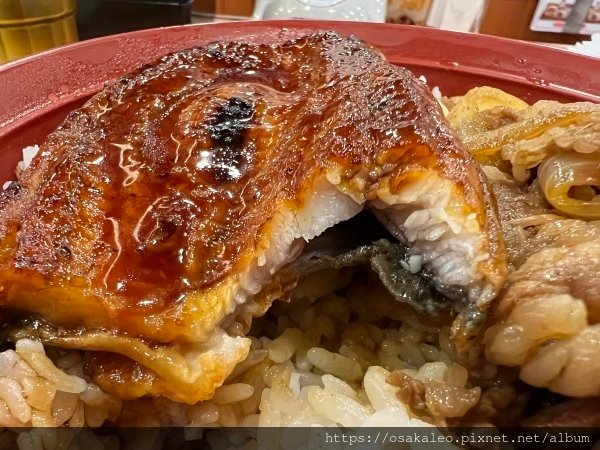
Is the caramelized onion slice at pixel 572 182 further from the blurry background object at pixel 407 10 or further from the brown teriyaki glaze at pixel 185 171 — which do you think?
the blurry background object at pixel 407 10

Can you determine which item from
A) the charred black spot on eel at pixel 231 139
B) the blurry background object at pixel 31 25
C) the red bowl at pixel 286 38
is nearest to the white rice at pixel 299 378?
the charred black spot on eel at pixel 231 139

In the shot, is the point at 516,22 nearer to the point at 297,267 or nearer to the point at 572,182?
the point at 572,182

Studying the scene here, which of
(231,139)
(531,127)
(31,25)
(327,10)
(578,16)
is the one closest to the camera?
(231,139)

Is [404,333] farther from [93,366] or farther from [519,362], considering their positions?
[93,366]

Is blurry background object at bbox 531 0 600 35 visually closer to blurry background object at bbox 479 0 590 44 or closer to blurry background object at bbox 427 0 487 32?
blurry background object at bbox 479 0 590 44

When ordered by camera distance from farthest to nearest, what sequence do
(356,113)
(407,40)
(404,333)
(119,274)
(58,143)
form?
(407,40) < (404,333) < (58,143) < (356,113) < (119,274)

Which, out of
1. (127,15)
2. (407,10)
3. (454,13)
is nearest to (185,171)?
(127,15)

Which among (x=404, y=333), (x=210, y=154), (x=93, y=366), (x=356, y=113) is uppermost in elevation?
(x=356, y=113)

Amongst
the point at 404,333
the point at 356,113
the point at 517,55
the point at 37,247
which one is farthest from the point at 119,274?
the point at 517,55
